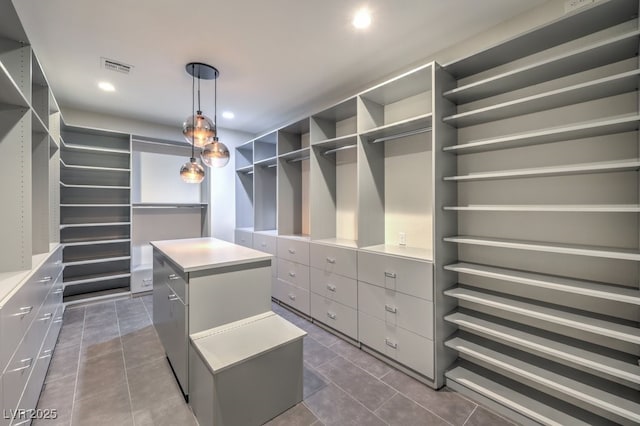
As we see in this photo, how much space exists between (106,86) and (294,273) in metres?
3.08

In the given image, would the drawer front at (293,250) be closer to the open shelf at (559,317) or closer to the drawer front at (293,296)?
the drawer front at (293,296)

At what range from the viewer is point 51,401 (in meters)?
1.97

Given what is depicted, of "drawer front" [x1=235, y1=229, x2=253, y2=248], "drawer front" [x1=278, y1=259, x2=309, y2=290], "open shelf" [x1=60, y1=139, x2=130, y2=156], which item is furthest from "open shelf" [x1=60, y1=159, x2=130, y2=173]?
"drawer front" [x1=278, y1=259, x2=309, y2=290]

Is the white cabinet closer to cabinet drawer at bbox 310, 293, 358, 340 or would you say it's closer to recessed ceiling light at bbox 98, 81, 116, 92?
cabinet drawer at bbox 310, 293, 358, 340

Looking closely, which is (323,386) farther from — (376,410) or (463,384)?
(463,384)

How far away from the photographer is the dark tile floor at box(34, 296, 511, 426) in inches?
72.2

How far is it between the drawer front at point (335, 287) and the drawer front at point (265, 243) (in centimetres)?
92

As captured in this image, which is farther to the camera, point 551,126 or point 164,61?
point 164,61

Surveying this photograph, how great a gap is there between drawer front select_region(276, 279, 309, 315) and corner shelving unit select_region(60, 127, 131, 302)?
2.31 meters

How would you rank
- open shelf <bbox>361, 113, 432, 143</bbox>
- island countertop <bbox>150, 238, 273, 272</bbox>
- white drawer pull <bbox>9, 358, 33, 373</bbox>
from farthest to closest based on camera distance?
open shelf <bbox>361, 113, 432, 143</bbox> → island countertop <bbox>150, 238, 273, 272</bbox> → white drawer pull <bbox>9, 358, 33, 373</bbox>

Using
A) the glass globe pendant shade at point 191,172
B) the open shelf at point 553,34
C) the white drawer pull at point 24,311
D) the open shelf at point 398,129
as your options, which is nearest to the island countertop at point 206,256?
the glass globe pendant shade at point 191,172

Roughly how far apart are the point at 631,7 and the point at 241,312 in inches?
118

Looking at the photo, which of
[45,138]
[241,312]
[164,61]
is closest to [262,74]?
[164,61]

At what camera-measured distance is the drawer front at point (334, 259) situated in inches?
108
